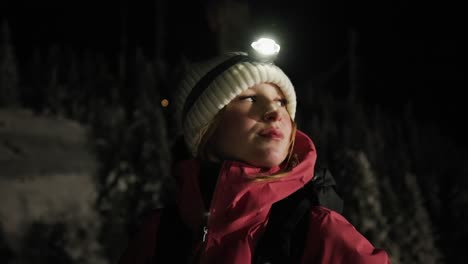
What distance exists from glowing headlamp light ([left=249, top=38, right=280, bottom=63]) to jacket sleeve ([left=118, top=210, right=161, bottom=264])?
3.05 feet

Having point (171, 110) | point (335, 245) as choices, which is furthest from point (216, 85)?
point (171, 110)

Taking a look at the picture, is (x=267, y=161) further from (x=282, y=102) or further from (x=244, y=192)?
(x=282, y=102)

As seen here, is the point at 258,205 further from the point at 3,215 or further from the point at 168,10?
the point at 168,10

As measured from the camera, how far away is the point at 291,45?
871 centimetres

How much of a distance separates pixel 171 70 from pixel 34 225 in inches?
178

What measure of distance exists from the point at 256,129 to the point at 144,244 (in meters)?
0.80

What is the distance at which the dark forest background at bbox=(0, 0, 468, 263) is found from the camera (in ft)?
14.5

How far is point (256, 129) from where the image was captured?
185cm

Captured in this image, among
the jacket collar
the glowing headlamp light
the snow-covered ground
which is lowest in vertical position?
the snow-covered ground

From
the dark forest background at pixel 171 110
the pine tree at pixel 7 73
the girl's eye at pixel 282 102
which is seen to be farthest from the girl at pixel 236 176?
the pine tree at pixel 7 73

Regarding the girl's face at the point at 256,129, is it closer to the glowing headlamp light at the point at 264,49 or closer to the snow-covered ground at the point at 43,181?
the glowing headlamp light at the point at 264,49

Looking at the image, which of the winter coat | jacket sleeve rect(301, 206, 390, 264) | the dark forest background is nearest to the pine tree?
the dark forest background

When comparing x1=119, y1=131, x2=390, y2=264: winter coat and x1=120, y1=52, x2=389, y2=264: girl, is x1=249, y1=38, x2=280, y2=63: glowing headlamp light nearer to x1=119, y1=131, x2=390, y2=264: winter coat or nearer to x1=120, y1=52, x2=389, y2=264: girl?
x1=120, y1=52, x2=389, y2=264: girl

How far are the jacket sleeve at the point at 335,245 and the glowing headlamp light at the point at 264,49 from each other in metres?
0.74
